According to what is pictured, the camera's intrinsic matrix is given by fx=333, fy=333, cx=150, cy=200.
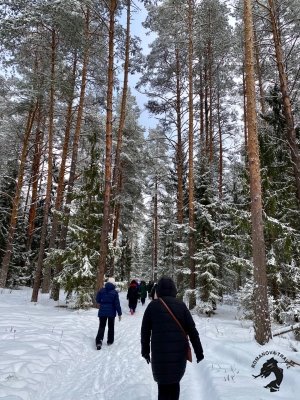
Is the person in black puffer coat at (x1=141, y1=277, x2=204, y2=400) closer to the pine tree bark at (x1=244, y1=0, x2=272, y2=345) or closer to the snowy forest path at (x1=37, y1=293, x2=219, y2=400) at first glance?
the snowy forest path at (x1=37, y1=293, x2=219, y2=400)

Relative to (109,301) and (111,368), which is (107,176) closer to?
(109,301)

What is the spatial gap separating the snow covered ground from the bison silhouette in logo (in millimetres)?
75

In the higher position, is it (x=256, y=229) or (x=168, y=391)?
(x=256, y=229)

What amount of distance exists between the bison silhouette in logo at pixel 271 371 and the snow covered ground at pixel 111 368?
0.25ft

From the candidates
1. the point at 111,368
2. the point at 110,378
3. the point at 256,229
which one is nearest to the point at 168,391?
the point at 110,378

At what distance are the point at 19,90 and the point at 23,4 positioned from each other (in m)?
7.79

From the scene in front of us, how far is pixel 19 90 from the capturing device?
15.3 m

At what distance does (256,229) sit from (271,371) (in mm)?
3720

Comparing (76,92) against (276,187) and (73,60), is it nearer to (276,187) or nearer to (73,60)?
(73,60)

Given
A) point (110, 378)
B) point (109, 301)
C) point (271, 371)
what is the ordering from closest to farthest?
point (271, 371) → point (110, 378) → point (109, 301)

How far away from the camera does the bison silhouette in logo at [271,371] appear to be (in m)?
5.23

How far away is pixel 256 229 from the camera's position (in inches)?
342

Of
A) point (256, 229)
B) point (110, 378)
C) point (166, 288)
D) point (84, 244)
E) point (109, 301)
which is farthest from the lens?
point (84, 244)

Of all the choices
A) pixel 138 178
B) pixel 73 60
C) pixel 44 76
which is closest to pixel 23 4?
pixel 44 76
